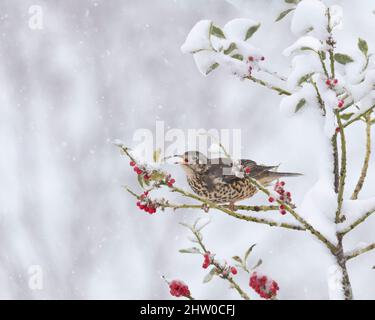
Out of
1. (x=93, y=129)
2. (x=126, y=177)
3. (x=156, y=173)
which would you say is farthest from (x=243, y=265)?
(x=93, y=129)

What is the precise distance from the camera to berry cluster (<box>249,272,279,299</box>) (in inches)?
39.4

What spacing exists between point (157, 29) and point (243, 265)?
14.4 feet

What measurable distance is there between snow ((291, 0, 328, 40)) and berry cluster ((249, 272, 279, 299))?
0.44 metres

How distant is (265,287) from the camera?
100 cm

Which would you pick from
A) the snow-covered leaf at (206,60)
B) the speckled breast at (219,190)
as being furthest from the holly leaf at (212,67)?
the speckled breast at (219,190)

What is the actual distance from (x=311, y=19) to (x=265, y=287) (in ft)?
1.56

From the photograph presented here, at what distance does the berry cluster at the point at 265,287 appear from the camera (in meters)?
1.00

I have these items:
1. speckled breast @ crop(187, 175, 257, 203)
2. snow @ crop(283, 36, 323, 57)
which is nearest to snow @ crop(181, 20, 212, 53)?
snow @ crop(283, 36, 323, 57)

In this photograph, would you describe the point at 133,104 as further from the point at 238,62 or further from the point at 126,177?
the point at 238,62

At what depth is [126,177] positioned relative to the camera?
4.12m

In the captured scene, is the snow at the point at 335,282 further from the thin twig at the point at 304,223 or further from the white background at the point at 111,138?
the white background at the point at 111,138

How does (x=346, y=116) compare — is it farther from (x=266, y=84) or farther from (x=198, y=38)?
(x=198, y=38)

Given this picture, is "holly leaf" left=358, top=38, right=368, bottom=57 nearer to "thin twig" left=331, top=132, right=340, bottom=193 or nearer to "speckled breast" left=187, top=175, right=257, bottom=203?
"thin twig" left=331, top=132, right=340, bottom=193

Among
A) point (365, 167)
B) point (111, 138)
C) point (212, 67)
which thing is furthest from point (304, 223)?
point (111, 138)
